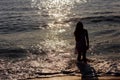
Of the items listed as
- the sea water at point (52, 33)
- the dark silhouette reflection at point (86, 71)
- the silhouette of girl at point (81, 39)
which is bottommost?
the sea water at point (52, 33)

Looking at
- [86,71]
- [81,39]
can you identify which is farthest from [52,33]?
[86,71]

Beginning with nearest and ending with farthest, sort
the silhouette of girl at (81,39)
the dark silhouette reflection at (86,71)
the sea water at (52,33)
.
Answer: the dark silhouette reflection at (86,71) → the silhouette of girl at (81,39) → the sea water at (52,33)

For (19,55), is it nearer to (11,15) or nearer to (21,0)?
(11,15)

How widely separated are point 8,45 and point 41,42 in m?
2.07

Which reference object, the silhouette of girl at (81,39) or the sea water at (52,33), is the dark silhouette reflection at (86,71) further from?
the sea water at (52,33)

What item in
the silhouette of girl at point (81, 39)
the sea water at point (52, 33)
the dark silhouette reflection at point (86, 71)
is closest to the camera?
the dark silhouette reflection at point (86, 71)

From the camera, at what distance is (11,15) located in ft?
115

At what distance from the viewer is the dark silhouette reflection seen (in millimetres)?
13352

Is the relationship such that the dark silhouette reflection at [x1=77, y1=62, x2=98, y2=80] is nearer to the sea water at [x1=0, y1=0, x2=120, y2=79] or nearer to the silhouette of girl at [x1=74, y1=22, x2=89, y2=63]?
the silhouette of girl at [x1=74, y1=22, x2=89, y2=63]

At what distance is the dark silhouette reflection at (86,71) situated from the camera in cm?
1335

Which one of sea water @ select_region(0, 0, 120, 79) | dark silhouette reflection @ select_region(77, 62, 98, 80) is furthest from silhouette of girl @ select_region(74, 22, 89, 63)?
sea water @ select_region(0, 0, 120, 79)

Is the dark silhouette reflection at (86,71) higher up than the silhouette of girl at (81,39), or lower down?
lower down

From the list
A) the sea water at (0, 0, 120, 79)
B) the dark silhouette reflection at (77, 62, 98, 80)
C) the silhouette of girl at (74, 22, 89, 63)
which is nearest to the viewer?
the dark silhouette reflection at (77, 62, 98, 80)

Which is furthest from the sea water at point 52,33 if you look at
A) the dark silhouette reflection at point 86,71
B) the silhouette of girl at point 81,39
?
the dark silhouette reflection at point 86,71
